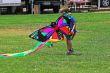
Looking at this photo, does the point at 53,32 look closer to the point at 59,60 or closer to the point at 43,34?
the point at 43,34

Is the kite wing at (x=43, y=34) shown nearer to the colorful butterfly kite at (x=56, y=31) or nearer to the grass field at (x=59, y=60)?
the colorful butterfly kite at (x=56, y=31)

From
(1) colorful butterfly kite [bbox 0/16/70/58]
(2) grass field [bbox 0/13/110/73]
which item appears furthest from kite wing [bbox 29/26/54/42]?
(2) grass field [bbox 0/13/110/73]

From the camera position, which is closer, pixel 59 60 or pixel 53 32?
pixel 59 60

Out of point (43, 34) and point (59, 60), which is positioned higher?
point (43, 34)

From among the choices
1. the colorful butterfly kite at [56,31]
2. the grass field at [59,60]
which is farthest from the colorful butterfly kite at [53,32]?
the grass field at [59,60]

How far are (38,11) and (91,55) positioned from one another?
94.2ft

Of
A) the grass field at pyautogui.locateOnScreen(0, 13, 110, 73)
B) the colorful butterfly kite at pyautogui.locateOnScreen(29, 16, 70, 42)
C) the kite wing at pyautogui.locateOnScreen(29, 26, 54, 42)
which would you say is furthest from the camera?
the colorful butterfly kite at pyautogui.locateOnScreen(29, 16, 70, 42)

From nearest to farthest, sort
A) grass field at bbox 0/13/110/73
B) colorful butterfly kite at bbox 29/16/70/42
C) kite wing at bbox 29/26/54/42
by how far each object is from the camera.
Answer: grass field at bbox 0/13/110/73
kite wing at bbox 29/26/54/42
colorful butterfly kite at bbox 29/16/70/42

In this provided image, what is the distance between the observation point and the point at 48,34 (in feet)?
44.7

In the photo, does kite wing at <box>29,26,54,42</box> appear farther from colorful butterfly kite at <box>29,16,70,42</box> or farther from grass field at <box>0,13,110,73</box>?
grass field at <box>0,13,110,73</box>

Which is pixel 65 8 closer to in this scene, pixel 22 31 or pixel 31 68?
pixel 31 68

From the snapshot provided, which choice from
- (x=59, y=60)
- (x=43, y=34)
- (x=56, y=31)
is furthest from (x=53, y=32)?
(x=59, y=60)

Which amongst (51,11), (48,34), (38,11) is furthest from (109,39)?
(51,11)

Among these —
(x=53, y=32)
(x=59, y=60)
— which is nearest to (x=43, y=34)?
(x=53, y=32)
